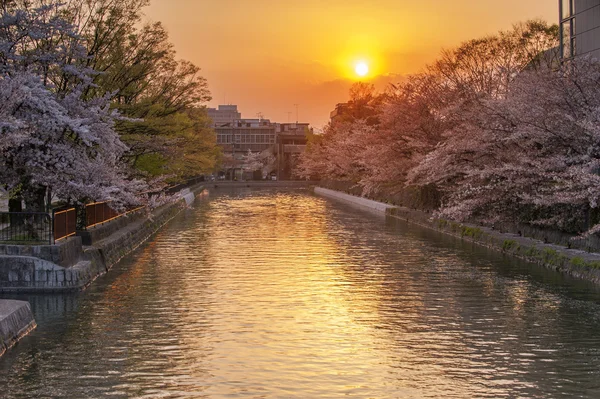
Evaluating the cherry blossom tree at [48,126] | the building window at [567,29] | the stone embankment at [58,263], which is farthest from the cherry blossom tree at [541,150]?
the stone embankment at [58,263]

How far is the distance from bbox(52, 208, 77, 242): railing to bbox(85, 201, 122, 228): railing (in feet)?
6.30

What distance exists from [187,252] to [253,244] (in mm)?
3997

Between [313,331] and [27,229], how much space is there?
12.4 metres

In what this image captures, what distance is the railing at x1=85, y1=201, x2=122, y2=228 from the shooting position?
104 ft

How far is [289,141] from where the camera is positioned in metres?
198

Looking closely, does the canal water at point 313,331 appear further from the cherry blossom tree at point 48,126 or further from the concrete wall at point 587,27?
the concrete wall at point 587,27

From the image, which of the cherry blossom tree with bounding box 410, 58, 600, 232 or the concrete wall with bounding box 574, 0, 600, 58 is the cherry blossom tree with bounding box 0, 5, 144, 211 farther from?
the concrete wall with bounding box 574, 0, 600, 58

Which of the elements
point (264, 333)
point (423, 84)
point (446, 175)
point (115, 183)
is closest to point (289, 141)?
point (423, 84)

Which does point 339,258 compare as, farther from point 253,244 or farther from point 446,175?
point 446,175

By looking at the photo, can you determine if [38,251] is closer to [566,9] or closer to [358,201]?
[566,9]

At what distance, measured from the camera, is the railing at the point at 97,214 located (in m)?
31.8

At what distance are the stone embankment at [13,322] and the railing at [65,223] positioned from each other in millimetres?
6628

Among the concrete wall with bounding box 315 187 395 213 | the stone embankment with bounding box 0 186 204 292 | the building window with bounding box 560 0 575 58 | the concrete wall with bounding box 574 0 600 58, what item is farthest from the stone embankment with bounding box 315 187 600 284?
the stone embankment with bounding box 0 186 204 292

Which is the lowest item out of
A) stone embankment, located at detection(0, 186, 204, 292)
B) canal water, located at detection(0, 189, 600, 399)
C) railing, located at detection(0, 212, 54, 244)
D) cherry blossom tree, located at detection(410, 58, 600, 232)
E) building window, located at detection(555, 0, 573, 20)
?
canal water, located at detection(0, 189, 600, 399)
